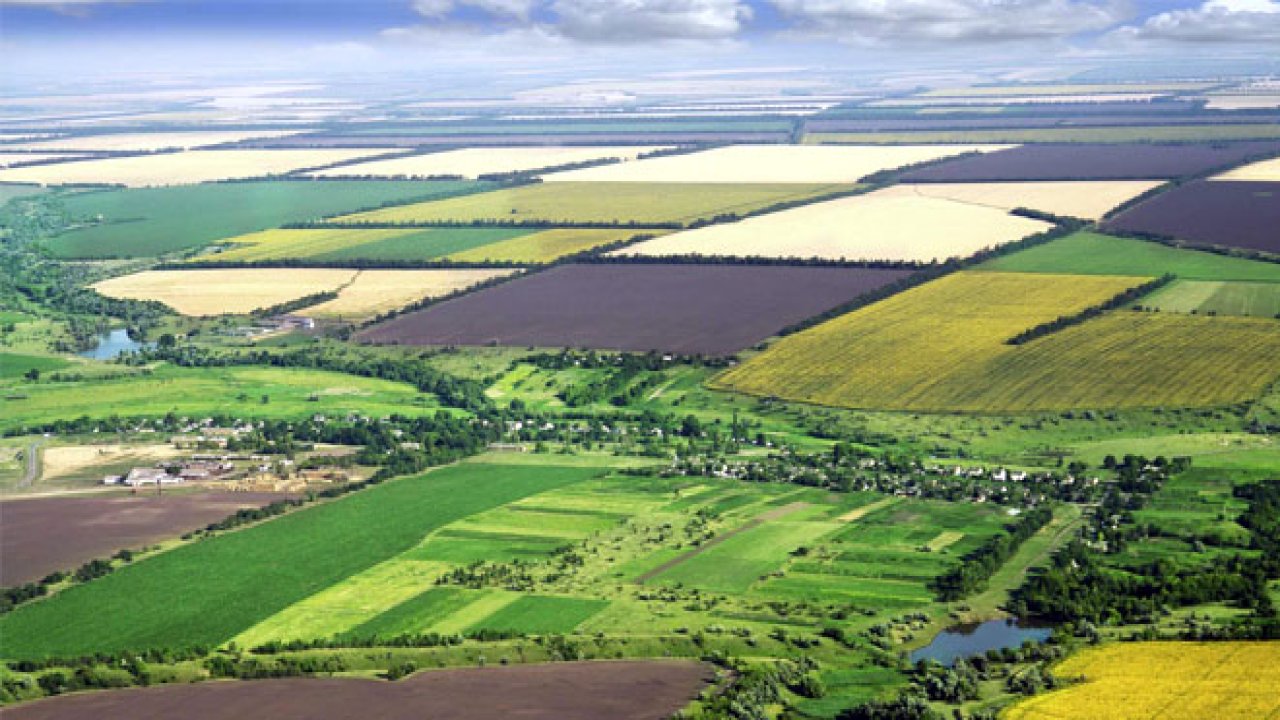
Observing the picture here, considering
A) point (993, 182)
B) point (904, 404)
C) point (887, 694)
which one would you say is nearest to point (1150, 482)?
point (904, 404)

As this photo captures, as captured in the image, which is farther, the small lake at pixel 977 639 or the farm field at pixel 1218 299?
the farm field at pixel 1218 299

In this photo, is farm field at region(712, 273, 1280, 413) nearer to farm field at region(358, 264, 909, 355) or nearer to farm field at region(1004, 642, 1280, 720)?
farm field at region(358, 264, 909, 355)

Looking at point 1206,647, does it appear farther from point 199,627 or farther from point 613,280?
point 613,280

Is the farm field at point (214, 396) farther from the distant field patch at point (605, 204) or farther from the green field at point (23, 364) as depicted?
the distant field patch at point (605, 204)

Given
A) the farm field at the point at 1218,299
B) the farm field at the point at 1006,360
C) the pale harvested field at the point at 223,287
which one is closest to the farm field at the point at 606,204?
the pale harvested field at the point at 223,287

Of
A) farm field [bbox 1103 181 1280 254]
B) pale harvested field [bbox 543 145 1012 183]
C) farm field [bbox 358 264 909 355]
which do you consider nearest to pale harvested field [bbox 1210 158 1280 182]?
farm field [bbox 1103 181 1280 254]

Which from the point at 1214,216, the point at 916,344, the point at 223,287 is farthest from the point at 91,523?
the point at 1214,216

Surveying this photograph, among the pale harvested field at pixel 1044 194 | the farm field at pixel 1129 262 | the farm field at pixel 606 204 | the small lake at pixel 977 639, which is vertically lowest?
the small lake at pixel 977 639

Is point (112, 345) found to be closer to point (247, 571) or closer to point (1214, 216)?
point (247, 571)
